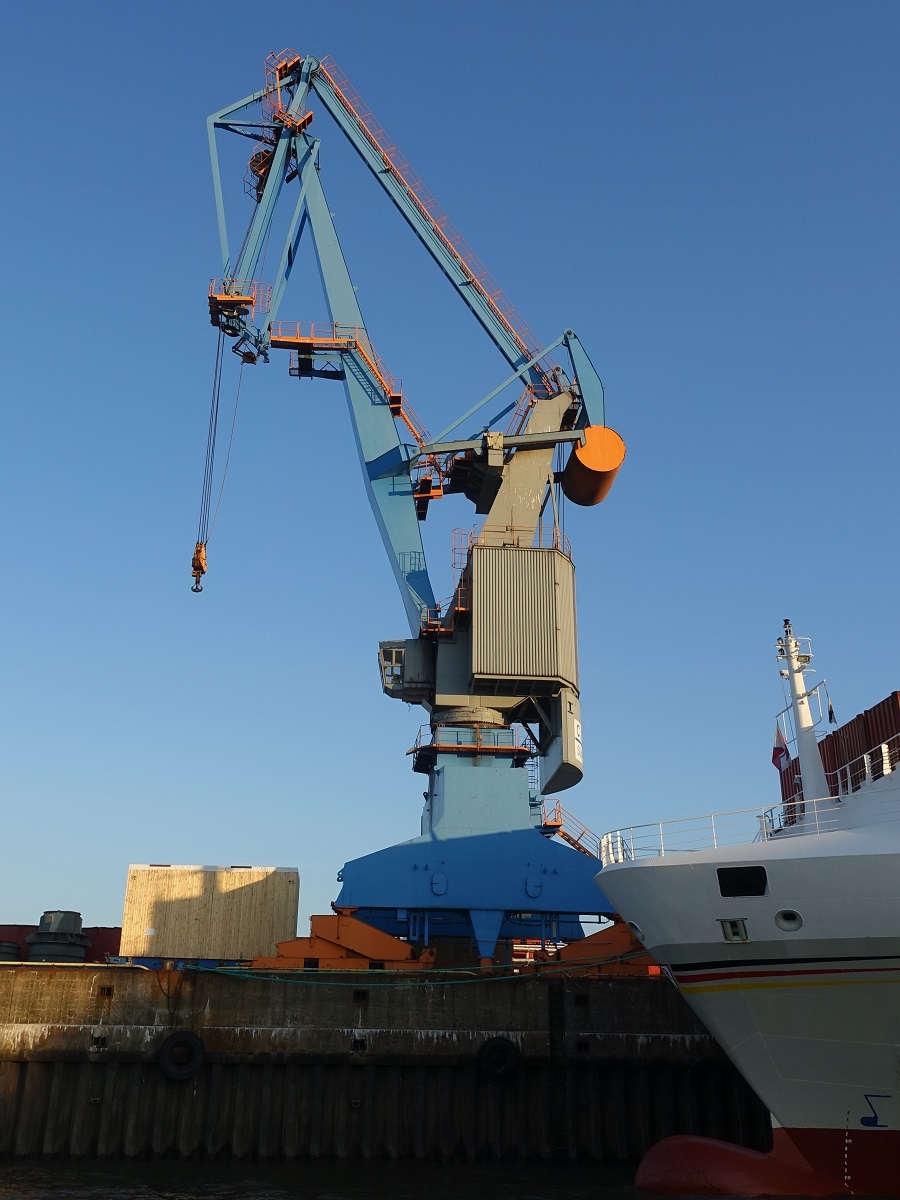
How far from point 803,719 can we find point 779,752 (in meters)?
4.38

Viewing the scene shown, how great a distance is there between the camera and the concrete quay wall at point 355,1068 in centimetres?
2634

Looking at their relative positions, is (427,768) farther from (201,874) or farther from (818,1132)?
(818,1132)

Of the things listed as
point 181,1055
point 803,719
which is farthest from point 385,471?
point 181,1055

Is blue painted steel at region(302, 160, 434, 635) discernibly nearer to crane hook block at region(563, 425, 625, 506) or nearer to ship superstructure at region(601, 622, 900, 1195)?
crane hook block at region(563, 425, 625, 506)

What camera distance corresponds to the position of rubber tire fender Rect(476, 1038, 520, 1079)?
26859 mm

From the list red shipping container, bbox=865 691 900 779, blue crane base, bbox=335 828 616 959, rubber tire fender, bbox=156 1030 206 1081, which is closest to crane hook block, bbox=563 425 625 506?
blue crane base, bbox=335 828 616 959

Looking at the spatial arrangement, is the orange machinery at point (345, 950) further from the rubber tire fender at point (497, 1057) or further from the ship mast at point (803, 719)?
the ship mast at point (803, 719)

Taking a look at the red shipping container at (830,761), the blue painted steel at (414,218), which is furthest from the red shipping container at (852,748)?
the blue painted steel at (414,218)

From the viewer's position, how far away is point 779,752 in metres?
30.0


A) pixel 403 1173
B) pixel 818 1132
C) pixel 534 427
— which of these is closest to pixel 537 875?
pixel 403 1173

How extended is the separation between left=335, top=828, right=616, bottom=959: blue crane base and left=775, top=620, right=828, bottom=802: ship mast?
9.68 m

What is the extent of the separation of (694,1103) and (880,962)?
8.96 m

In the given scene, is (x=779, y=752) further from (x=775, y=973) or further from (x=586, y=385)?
(x=586, y=385)

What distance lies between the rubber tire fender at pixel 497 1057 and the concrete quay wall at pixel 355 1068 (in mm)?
40
